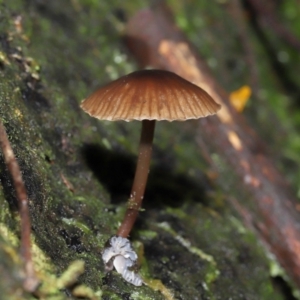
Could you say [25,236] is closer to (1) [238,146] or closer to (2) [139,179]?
(2) [139,179]

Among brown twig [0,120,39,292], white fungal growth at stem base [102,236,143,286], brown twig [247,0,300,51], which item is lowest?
brown twig [0,120,39,292]

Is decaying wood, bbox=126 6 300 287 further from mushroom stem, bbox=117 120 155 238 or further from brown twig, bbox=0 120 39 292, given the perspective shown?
brown twig, bbox=0 120 39 292

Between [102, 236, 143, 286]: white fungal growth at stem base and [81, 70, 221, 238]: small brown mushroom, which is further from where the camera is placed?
[102, 236, 143, 286]: white fungal growth at stem base

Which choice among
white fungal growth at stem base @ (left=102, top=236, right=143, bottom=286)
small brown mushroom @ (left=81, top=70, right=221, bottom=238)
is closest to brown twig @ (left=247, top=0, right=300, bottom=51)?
small brown mushroom @ (left=81, top=70, right=221, bottom=238)

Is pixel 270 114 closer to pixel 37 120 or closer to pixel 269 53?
pixel 269 53

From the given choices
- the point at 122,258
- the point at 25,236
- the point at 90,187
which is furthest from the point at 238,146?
the point at 25,236

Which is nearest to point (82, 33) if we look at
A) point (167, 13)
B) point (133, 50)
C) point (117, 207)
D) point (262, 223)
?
point (133, 50)
